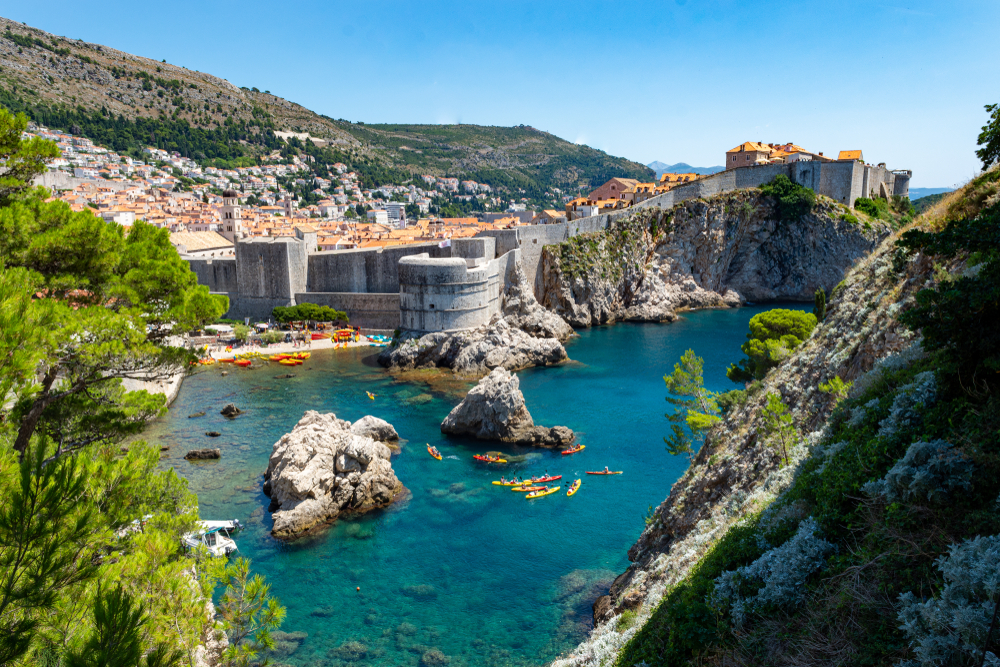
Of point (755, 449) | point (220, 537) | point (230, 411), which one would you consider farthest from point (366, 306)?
point (755, 449)

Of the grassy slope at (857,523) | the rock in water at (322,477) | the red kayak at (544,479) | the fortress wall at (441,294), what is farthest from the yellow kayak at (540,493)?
the fortress wall at (441,294)

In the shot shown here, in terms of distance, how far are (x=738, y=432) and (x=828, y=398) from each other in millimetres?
1494

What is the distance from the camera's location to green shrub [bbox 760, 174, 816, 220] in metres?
40.5

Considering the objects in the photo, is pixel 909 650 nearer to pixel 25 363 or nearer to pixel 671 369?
pixel 25 363

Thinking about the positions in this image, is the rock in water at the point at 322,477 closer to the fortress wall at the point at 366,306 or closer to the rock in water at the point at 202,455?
the rock in water at the point at 202,455

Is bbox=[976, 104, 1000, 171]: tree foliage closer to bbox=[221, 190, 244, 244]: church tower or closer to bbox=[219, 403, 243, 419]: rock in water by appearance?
bbox=[219, 403, 243, 419]: rock in water

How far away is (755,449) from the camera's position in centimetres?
704

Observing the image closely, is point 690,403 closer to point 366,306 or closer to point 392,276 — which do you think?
point 392,276

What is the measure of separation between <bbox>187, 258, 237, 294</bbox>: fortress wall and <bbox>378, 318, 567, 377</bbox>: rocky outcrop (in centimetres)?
1146

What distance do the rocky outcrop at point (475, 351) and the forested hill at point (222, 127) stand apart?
6215cm

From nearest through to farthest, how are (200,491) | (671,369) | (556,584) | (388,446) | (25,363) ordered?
(25,363)
(556,584)
(200,491)
(388,446)
(671,369)

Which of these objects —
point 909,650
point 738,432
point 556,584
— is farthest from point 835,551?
point 556,584

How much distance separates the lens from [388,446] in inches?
683

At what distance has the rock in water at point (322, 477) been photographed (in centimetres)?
1349
